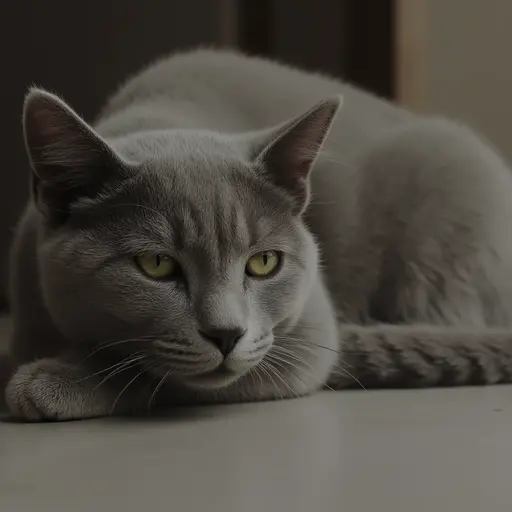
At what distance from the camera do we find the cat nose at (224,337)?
1103 mm

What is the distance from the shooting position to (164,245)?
1.15 meters

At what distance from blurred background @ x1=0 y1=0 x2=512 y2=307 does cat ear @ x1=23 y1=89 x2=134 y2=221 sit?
4.36 ft

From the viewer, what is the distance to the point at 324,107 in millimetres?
1252

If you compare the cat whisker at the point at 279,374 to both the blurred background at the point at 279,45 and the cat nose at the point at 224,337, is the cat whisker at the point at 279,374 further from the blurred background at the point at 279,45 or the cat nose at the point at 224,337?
the blurred background at the point at 279,45

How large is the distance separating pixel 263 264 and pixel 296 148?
0.17m

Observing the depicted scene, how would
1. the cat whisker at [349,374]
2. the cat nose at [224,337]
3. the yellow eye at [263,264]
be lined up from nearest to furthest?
the cat nose at [224,337] → the yellow eye at [263,264] → the cat whisker at [349,374]

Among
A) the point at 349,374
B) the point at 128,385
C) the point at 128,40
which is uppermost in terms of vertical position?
the point at 128,40

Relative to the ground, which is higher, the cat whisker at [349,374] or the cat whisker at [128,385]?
the cat whisker at [128,385]

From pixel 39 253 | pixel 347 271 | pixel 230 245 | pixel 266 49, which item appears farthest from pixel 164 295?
pixel 266 49

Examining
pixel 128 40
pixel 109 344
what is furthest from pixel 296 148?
pixel 128 40

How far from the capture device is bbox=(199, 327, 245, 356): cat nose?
1.10 m

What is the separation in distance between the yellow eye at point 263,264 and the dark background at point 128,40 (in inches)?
54.2

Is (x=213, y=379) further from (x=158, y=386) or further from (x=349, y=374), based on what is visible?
(x=349, y=374)

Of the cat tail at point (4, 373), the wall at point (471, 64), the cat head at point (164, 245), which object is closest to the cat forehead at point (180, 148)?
the cat head at point (164, 245)
